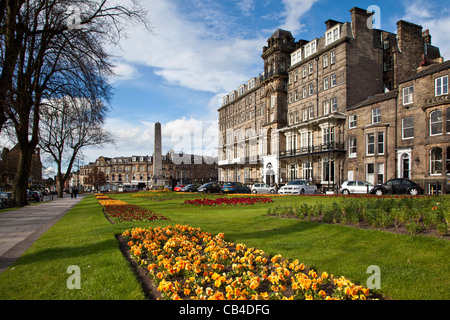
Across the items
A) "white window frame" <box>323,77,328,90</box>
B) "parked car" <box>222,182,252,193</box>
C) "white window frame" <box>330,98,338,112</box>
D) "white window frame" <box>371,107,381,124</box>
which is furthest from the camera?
"white window frame" <box>323,77,328,90</box>

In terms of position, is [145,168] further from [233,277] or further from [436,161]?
[233,277]

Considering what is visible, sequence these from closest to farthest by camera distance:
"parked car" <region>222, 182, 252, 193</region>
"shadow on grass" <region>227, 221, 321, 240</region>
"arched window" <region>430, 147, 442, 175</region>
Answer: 1. "shadow on grass" <region>227, 221, 321, 240</region>
2. "arched window" <region>430, 147, 442, 175</region>
3. "parked car" <region>222, 182, 252, 193</region>

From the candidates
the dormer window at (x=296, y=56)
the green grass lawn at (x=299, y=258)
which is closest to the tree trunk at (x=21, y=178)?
the green grass lawn at (x=299, y=258)

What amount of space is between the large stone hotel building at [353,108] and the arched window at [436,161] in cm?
8

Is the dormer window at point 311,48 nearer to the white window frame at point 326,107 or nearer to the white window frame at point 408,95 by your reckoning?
the white window frame at point 326,107

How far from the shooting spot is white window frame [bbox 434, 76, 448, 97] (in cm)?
2636

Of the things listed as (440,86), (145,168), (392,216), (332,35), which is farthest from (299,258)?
(145,168)

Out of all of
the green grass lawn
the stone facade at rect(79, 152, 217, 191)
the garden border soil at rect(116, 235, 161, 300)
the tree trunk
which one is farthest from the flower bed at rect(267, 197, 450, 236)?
the stone facade at rect(79, 152, 217, 191)

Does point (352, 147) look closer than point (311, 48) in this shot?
Yes

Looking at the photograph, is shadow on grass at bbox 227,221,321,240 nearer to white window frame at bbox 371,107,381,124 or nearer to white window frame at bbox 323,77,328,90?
white window frame at bbox 371,107,381,124

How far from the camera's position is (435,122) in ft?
88.4

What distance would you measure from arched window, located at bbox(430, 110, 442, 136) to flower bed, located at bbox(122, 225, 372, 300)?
27.0 metres

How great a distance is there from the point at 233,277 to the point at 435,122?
28.8 metres
